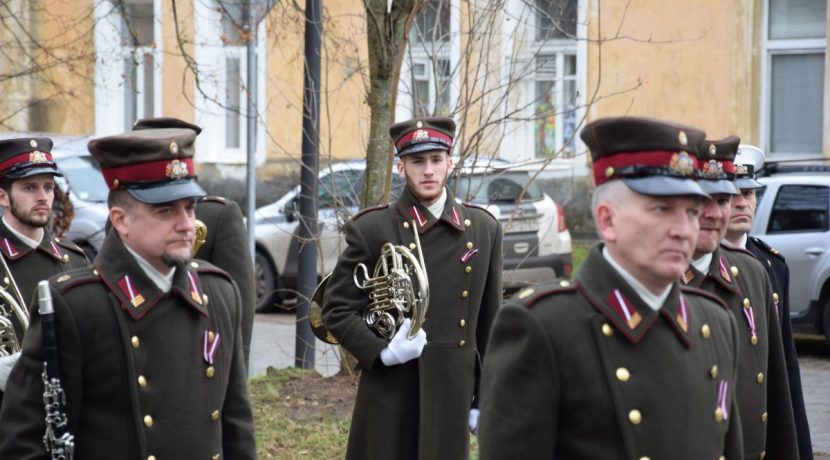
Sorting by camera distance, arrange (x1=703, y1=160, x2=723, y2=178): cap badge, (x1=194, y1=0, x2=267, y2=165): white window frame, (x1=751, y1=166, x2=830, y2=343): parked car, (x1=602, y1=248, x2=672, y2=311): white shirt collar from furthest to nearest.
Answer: (x1=194, y1=0, x2=267, y2=165): white window frame, (x1=751, y1=166, x2=830, y2=343): parked car, (x1=703, y1=160, x2=723, y2=178): cap badge, (x1=602, y1=248, x2=672, y2=311): white shirt collar

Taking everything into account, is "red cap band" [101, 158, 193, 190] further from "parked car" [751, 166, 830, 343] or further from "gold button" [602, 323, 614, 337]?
"parked car" [751, 166, 830, 343]

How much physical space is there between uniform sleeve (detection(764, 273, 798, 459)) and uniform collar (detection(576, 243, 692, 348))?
50.7 inches

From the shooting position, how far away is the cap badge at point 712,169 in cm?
509

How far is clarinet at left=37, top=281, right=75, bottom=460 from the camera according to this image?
4141 millimetres

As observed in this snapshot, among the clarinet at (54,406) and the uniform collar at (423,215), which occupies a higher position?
the uniform collar at (423,215)

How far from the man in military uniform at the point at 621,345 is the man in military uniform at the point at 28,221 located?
331 centimetres

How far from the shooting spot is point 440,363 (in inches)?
259

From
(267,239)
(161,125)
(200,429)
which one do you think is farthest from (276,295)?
(200,429)

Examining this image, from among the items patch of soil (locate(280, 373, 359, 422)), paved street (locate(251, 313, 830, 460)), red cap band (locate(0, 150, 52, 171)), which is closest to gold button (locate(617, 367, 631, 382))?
red cap band (locate(0, 150, 52, 171))

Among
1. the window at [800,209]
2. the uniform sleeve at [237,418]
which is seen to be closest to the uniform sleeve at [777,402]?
the uniform sleeve at [237,418]

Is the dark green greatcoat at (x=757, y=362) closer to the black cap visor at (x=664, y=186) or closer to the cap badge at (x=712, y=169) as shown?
the cap badge at (x=712, y=169)

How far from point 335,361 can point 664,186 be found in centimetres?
795

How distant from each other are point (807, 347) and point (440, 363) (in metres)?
7.68

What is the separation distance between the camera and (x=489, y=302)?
22.2 feet
